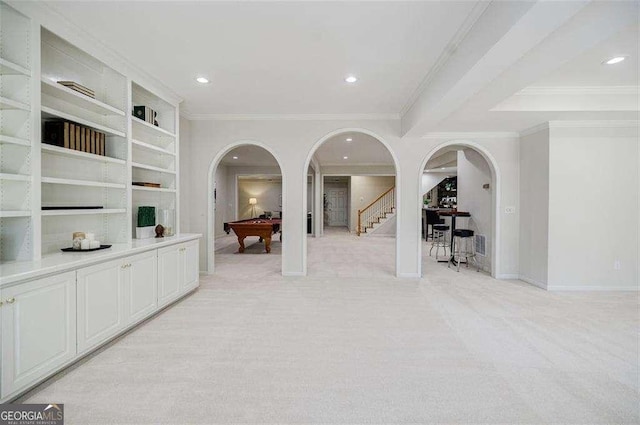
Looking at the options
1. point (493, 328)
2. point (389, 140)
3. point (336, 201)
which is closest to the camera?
point (493, 328)

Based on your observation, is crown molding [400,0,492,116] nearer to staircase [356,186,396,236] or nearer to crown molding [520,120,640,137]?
crown molding [520,120,640,137]

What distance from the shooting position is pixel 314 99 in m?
4.43

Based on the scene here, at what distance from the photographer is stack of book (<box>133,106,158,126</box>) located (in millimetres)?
3756

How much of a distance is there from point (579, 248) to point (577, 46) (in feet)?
11.9

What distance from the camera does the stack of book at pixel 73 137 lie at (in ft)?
8.57

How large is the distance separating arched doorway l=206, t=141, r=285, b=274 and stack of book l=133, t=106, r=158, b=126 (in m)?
1.48

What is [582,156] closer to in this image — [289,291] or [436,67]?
[436,67]

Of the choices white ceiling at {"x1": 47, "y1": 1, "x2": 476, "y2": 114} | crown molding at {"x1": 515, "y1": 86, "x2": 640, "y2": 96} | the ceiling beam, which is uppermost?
white ceiling at {"x1": 47, "y1": 1, "x2": 476, "y2": 114}

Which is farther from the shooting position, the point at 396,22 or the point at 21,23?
the point at 396,22

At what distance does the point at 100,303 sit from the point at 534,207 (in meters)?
6.10

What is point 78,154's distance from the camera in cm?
274

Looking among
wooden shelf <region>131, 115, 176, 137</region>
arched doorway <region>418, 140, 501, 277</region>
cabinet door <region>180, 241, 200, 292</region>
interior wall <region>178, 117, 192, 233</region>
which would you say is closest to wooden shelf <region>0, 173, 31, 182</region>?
wooden shelf <region>131, 115, 176, 137</region>

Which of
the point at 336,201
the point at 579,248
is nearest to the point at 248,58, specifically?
the point at 579,248

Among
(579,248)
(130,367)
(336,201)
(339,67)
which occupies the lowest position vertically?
(130,367)
